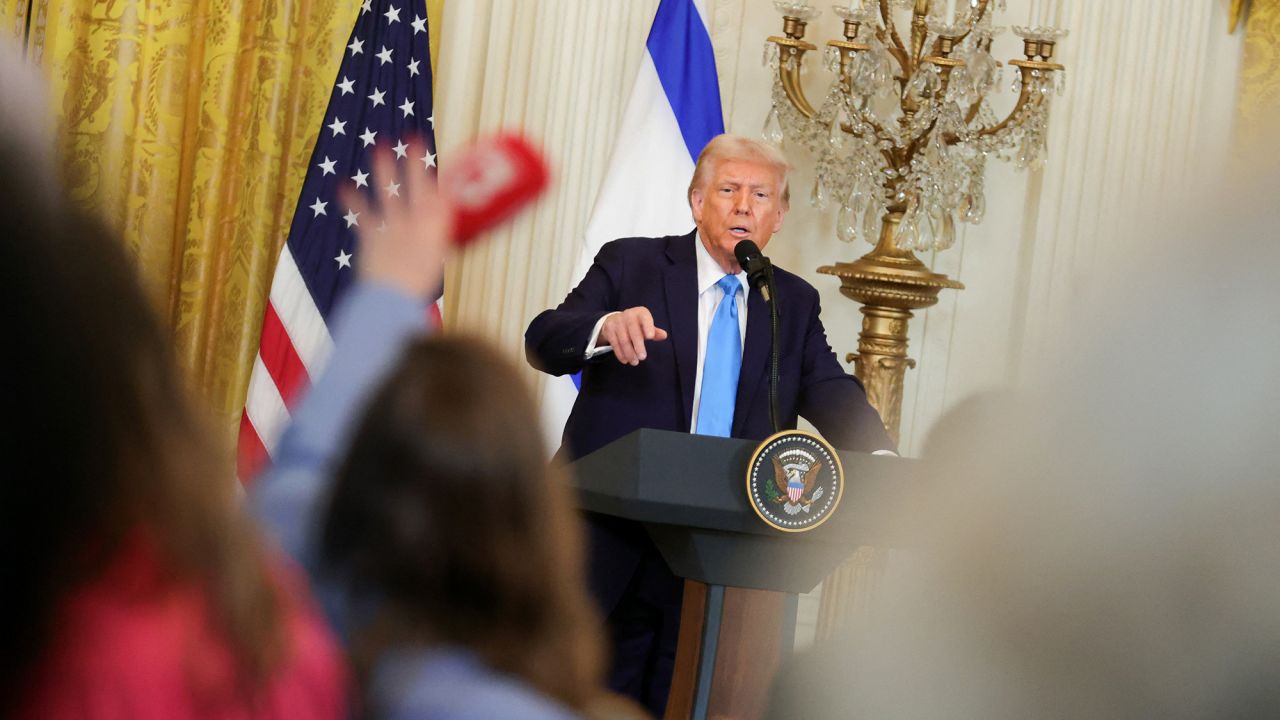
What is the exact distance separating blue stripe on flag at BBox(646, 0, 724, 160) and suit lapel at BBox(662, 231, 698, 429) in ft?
5.26

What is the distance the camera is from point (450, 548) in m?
0.86

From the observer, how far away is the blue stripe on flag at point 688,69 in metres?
5.20

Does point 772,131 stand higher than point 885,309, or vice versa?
point 772,131

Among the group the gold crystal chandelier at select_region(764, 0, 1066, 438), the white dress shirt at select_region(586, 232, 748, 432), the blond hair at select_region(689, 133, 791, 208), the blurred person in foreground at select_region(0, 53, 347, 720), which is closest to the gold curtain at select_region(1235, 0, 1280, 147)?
the gold crystal chandelier at select_region(764, 0, 1066, 438)

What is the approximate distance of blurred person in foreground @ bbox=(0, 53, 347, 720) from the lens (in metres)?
0.54

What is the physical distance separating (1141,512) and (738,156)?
11.4 feet

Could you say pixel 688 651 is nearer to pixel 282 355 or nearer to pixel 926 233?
pixel 282 355

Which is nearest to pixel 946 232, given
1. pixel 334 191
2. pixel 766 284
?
pixel 334 191

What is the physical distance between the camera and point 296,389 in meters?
4.54

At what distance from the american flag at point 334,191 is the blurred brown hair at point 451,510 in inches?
141

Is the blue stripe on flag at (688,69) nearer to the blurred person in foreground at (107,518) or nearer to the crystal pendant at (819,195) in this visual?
the crystal pendant at (819,195)

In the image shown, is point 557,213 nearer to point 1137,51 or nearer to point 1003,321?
point 1003,321

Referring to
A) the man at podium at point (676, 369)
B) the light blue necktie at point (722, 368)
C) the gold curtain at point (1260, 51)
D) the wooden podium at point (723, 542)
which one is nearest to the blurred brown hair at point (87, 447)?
the wooden podium at point (723, 542)

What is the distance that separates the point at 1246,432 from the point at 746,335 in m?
3.11
